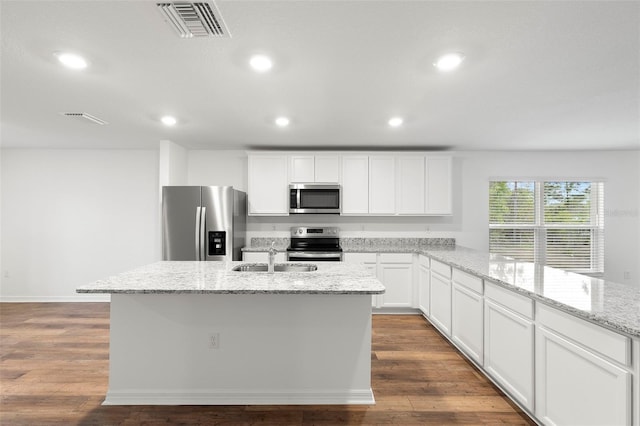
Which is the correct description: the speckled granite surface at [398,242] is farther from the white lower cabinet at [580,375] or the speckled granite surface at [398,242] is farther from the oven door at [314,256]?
the white lower cabinet at [580,375]

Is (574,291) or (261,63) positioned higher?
(261,63)

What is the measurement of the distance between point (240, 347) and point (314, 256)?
90.3 inches

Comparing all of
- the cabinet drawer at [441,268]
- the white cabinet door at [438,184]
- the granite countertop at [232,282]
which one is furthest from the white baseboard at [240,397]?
the white cabinet door at [438,184]

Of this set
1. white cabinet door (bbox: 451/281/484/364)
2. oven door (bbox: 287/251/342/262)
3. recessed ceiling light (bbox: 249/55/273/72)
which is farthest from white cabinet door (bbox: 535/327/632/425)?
oven door (bbox: 287/251/342/262)

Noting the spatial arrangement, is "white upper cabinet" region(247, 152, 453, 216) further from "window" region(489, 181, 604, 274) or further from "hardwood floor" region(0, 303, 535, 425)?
"hardwood floor" region(0, 303, 535, 425)

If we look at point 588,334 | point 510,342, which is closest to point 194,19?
point 588,334

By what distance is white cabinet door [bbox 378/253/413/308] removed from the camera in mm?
4770

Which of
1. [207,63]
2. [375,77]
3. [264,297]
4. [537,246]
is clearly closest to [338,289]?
[264,297]

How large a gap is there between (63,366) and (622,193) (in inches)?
298

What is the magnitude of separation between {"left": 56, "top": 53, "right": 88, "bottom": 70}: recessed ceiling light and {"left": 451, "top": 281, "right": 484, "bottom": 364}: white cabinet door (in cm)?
346

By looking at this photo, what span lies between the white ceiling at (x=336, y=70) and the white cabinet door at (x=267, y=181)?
740 mm

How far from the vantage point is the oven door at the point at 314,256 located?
4707mm

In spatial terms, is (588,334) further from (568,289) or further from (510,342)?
(510,342)

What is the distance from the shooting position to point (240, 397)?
2.45 m
